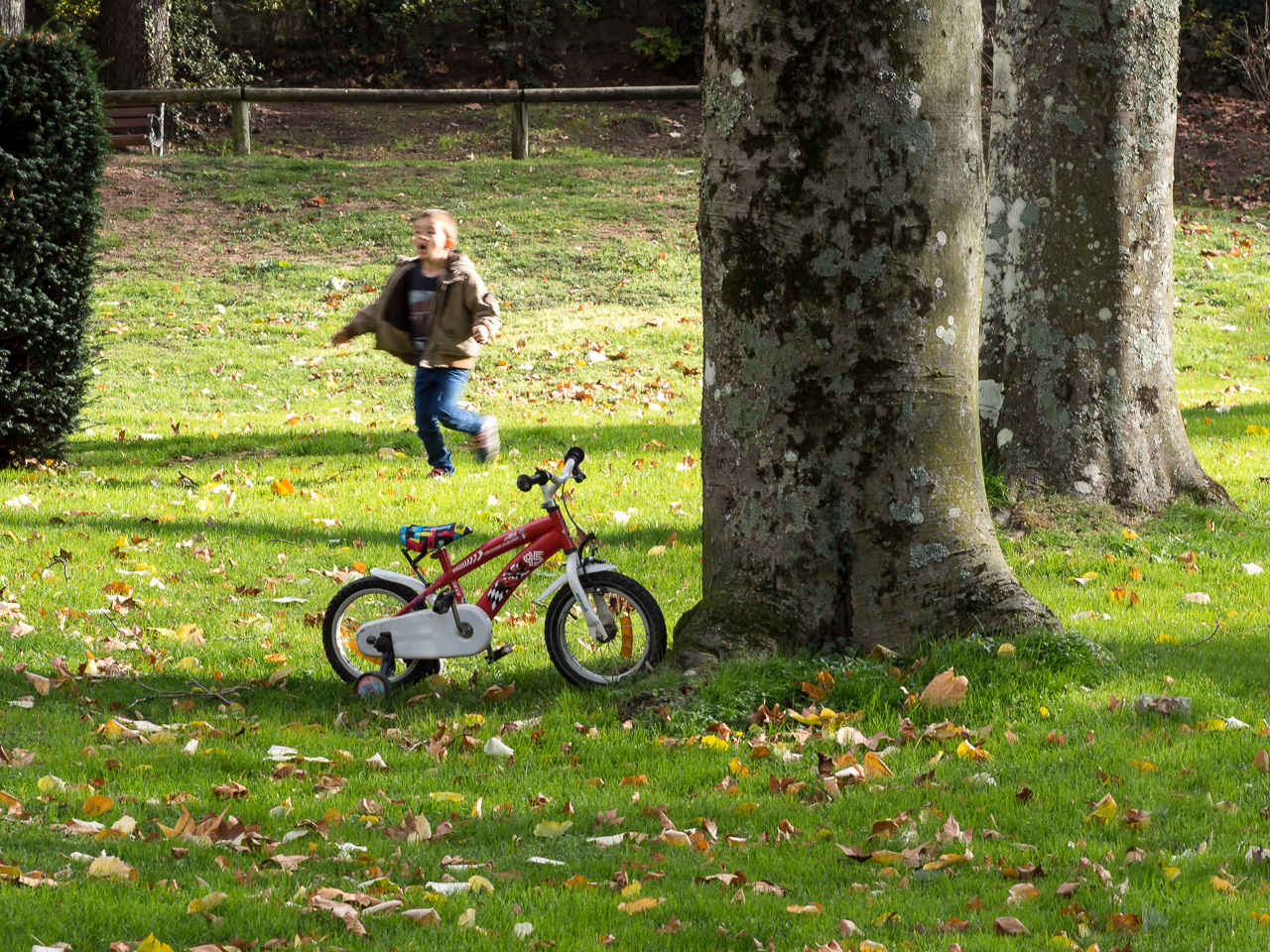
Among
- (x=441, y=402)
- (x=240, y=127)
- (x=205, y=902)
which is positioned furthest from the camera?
(x=240, y=127)

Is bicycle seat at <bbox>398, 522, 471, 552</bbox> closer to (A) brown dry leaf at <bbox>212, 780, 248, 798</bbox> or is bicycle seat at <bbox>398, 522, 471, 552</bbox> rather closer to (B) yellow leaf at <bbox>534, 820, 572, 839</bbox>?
(A) brown dry leaf at <bbox>212, 780, 248, 798</bbox>

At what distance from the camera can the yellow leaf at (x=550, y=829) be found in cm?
408

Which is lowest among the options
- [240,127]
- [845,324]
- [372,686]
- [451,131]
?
A: [372,686]

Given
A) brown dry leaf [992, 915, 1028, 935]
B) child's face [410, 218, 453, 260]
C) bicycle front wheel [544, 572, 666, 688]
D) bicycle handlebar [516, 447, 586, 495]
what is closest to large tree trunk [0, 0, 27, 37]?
child's face [410, 218, 453, 260]

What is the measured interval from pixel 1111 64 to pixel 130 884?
6.63 meters

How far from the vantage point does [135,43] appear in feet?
77.3

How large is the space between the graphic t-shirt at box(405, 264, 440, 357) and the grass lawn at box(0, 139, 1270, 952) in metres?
1.06

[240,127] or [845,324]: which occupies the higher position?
[240,127]

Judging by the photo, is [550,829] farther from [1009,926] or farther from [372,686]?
[372,686]

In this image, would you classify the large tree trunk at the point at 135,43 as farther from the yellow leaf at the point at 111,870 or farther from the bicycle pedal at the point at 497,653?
the yellow leaf at the point at 111,870

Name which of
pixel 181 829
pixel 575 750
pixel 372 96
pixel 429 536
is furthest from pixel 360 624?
pixel 372 96

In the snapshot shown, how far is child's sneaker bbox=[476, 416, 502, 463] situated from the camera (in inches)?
353

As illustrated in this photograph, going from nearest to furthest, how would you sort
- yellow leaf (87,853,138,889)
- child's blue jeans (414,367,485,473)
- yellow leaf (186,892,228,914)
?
yellow leaf (186,892,228,914) → yellow leaf (87,853,138,889) → child's blue jeans (414,367,485,473)

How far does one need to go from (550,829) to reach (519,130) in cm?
1895
